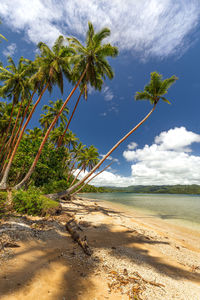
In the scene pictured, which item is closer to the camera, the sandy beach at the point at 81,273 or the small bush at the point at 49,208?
the sandy beach at the point at 81,273

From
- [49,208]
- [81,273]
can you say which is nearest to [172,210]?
[49,208]

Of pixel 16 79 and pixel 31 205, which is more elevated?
pixel 16 79

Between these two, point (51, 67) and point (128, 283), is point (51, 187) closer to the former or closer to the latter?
point (128, 283)

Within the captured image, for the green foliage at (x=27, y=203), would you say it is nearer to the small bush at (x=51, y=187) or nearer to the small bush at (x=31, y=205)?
the small bush at (x=31, y=205)

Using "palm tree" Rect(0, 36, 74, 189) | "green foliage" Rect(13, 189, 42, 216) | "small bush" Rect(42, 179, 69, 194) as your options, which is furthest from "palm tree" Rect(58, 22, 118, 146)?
"green foliage" Rect(13, 189, 42, 216)

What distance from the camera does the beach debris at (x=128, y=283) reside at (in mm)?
2843

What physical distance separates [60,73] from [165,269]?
17855 millimetres

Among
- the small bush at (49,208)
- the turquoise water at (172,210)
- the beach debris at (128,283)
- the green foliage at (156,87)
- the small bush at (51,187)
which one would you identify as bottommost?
the turquoise water at (172,210)

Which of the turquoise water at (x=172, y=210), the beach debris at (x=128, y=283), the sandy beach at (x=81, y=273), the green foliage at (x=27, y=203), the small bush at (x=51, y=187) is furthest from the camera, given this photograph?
the turquoise water at (x=172, y=210)

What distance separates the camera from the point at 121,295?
2.76 meters

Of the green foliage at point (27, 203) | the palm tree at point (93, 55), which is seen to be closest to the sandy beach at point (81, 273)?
the green foliage at point (27, 203)

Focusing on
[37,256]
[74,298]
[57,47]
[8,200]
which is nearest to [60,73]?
[57,47]

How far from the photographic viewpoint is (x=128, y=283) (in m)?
3.10

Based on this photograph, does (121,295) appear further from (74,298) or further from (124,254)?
(124,254)
